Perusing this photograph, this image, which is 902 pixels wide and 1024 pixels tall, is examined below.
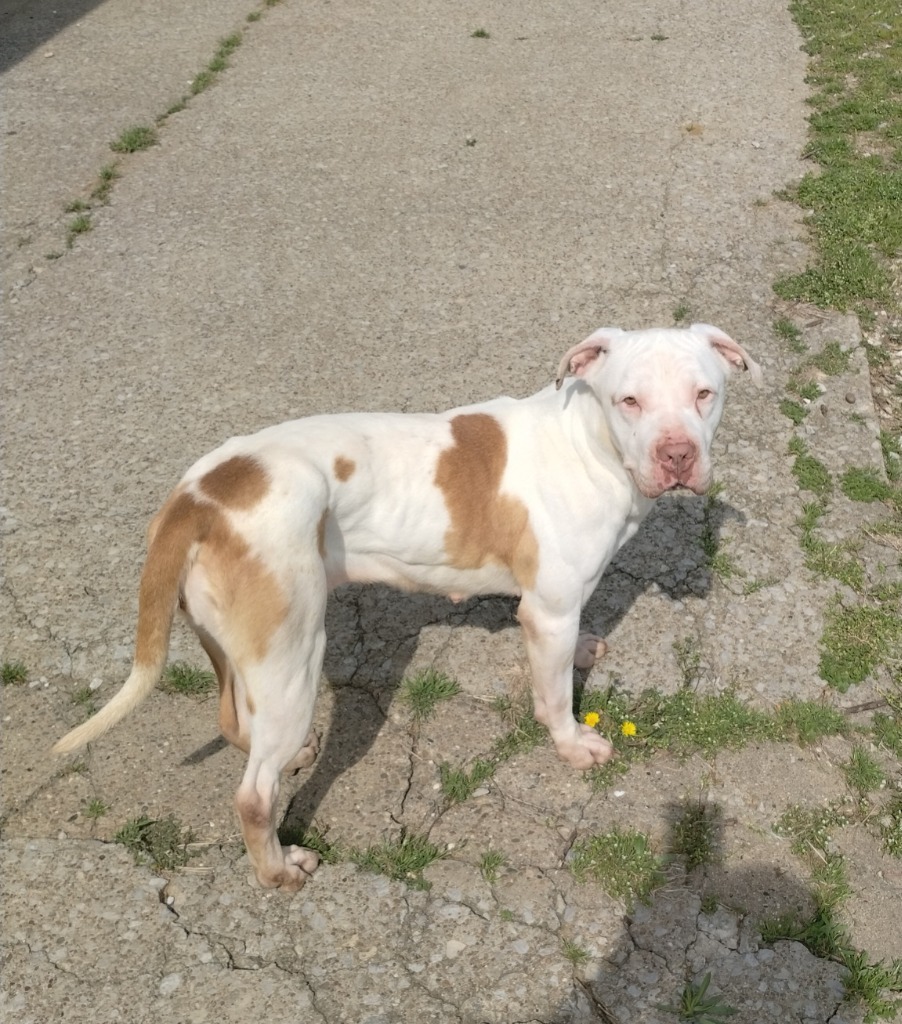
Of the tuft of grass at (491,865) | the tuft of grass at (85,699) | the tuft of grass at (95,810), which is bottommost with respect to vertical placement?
the tuft of grass at (491,865)

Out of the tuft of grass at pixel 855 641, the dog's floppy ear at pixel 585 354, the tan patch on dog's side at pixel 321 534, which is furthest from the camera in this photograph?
the tuft of grass at pixel 855 641

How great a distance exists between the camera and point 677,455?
3.04 m

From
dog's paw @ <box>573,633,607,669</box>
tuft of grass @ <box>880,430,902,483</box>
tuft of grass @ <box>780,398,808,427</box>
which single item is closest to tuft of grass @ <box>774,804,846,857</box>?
dog's paw @ <box>573,633,607,669</box>

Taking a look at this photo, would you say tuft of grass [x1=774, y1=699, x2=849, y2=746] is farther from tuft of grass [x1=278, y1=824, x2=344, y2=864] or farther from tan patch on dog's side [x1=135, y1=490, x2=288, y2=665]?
tan patch on dog's side [x1=135, y1=490, x2=288, y2=665]

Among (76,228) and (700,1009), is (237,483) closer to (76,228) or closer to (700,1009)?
(700,1009)

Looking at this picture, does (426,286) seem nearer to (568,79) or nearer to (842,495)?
(842,495)

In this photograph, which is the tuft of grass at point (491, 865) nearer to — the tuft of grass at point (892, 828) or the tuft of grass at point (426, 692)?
the tuft of grass at point (426, 692)

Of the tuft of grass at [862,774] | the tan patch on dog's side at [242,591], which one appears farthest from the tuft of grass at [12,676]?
the tuft of grass at [862,774]

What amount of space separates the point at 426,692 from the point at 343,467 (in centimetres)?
127

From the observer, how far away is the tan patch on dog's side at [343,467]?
3230 mm

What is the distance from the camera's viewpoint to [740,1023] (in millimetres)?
3016

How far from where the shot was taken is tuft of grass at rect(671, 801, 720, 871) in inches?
136

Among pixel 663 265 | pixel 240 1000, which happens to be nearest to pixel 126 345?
pixel 663 265

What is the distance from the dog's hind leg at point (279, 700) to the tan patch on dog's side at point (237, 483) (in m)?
0.27
